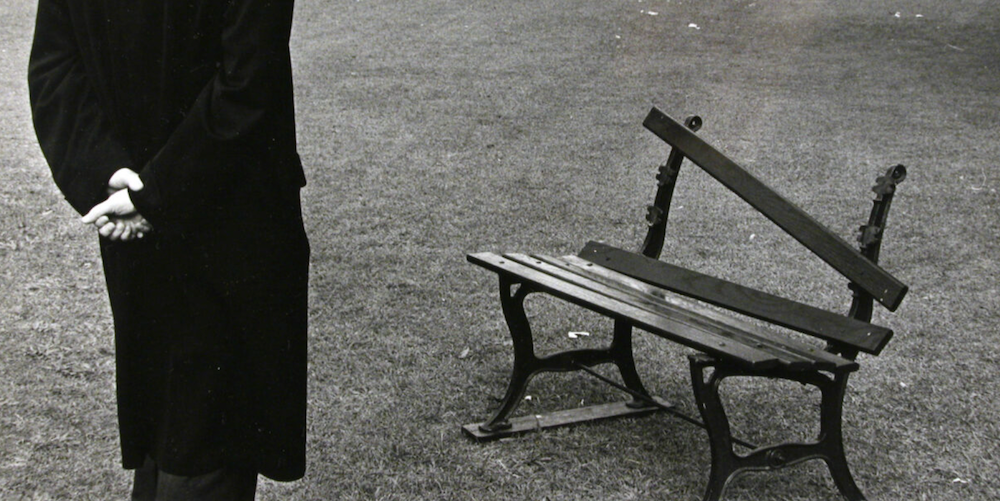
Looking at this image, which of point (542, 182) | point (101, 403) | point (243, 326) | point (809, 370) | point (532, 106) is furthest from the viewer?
point (532, 106)

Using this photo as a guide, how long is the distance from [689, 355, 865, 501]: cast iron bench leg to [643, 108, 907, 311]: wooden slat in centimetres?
35

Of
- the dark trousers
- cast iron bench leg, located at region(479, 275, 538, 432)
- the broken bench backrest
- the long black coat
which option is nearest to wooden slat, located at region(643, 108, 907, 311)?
the broken bench backrest

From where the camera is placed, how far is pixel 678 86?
11.5 metres

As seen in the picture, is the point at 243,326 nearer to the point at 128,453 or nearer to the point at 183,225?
the point at 183,225

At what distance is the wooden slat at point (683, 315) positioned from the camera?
135 inches

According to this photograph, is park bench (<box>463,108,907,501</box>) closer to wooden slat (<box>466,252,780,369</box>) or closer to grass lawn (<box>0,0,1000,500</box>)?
wooden slat (<box>466,252,780,369</box>)

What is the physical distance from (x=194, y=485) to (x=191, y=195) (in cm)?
76

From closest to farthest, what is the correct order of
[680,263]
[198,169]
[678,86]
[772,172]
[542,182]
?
[198,169] → [680,263] → [542,182] → [772,172] → [678,86]

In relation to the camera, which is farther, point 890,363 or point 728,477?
point 890,363

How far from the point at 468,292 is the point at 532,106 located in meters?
4.92

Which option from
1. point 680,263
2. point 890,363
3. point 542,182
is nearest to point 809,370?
point 890,363

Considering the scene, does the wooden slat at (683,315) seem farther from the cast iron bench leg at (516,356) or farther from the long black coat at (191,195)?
the long black coat at (191,195)

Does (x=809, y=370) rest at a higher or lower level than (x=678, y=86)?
higher

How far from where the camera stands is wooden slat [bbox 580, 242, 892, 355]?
3.65m
